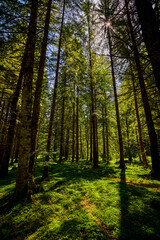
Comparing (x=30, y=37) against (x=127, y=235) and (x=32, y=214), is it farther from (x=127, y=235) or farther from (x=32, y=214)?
(x=127, y=235)

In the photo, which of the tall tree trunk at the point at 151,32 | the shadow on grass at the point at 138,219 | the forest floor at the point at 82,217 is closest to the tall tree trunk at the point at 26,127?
the forest floor at the point at 82,217

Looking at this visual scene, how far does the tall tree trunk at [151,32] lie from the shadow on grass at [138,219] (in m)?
3.61

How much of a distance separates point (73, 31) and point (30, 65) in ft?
15.2

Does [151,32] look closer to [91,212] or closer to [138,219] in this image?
[138,219]

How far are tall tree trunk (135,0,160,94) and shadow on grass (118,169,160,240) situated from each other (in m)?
3.61

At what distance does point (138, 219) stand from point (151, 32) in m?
5.08

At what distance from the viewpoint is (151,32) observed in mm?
2227

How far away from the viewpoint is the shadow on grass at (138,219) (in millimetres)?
2406

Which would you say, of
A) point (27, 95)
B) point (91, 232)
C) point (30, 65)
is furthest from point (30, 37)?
point (91, 232)

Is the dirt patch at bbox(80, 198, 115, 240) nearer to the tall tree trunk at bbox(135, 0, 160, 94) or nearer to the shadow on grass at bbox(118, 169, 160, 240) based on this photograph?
the shadow on grass at bbox(118, 169, 160, 240)

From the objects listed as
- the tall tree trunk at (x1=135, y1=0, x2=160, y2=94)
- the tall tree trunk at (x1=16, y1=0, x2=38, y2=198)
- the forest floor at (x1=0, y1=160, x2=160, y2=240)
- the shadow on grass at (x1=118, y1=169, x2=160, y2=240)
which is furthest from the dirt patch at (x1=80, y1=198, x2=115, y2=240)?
the tall tree trunk at (x1=135, y1=0, x2=160, y2=94)

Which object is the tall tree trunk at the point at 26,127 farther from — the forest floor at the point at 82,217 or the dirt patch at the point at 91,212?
the dirt patch at the point at 91,212

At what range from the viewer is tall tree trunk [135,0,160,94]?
2.12m

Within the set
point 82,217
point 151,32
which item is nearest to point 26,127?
point 82,217
